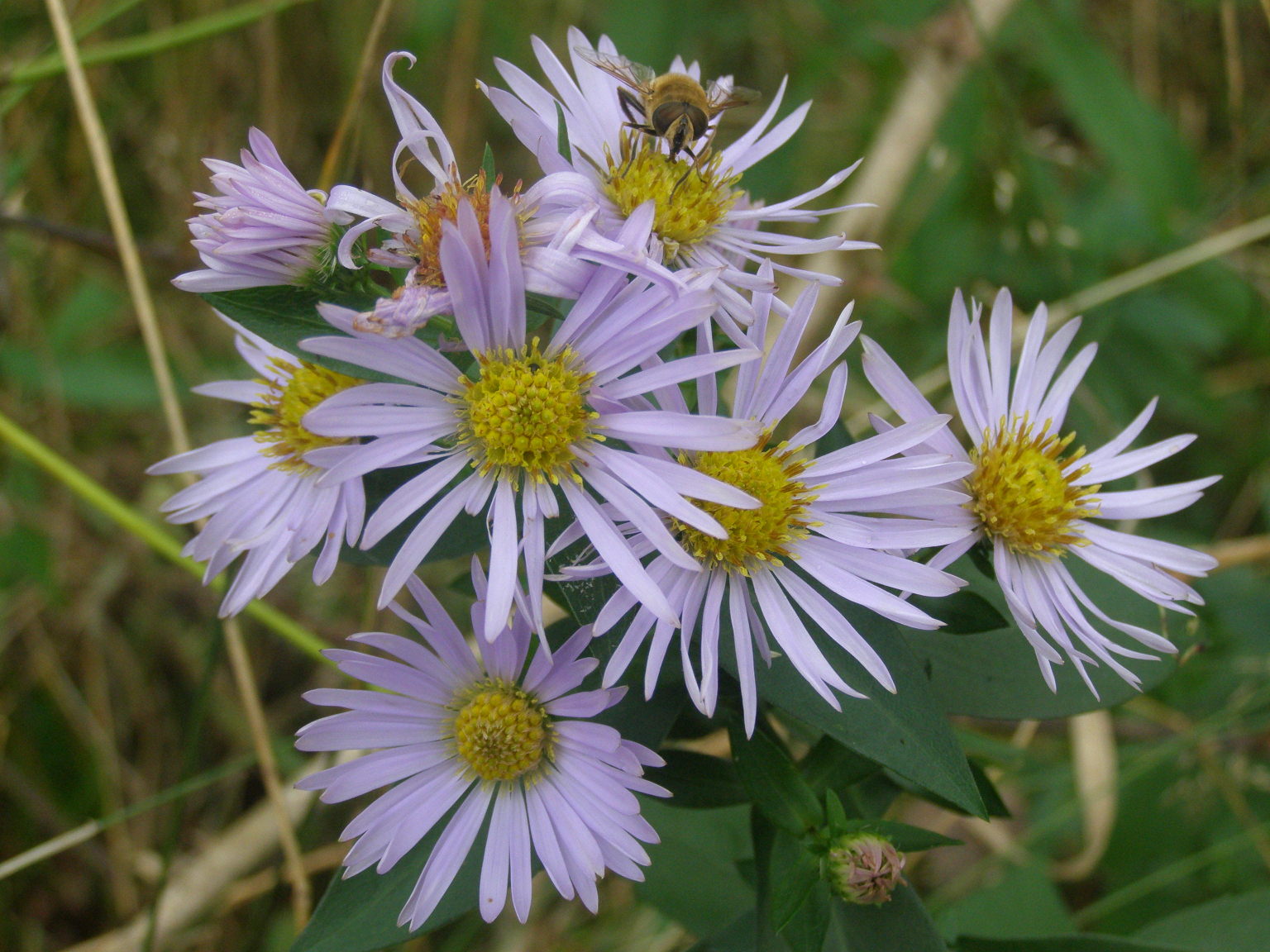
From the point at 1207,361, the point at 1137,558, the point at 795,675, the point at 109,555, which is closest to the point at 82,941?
the point at 109,555

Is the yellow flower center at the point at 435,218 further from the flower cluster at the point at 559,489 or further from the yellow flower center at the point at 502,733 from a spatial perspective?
the yellow flower center at the point at 502,733

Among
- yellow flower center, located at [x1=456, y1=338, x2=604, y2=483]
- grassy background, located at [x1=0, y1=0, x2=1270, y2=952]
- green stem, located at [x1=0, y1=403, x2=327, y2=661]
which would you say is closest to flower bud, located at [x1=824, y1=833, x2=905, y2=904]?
yellow flower center, located at [x1=456, y1=338, x2=604, y2=483]

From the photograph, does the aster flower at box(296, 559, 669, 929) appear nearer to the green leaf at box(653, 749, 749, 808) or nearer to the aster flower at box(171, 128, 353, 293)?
the green leaf at box(653, 749, 749, 808)

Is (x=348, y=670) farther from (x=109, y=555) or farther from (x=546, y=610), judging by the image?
(x=109, y=555)

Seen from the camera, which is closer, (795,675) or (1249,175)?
(795,675)

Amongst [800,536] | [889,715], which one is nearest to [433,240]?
[800,536]

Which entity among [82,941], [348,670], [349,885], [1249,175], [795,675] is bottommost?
[82,941]
